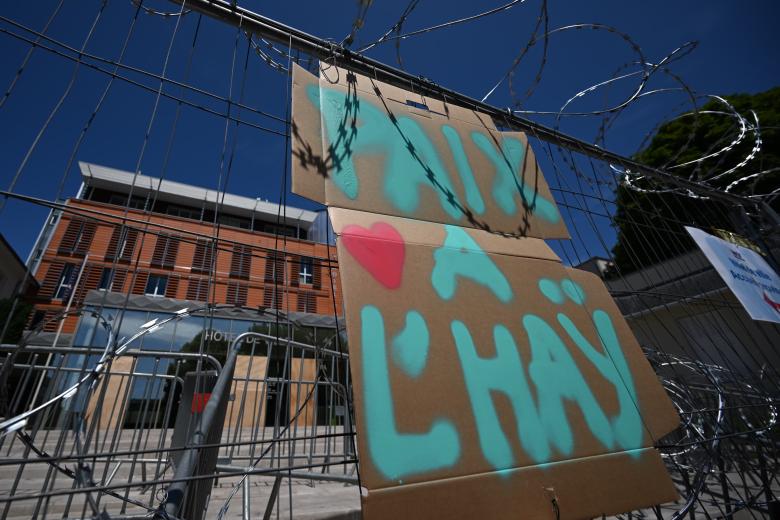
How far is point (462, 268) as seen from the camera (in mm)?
2131

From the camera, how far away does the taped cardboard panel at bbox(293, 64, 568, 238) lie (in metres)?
2.19

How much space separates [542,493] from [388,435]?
0.82 m

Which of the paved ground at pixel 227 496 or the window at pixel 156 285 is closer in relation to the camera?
the paved ground at pixel 227 496

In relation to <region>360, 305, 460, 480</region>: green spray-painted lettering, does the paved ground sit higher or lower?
lower

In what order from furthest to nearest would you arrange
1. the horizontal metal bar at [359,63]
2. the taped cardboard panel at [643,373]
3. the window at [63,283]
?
the window at [63,283]
the horizontal metal bar at [359,63]
the taped cardboard panel at [643,373]

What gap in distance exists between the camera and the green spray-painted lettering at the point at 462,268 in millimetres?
2004

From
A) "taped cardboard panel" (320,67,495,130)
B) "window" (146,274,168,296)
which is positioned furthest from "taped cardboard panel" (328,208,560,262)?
"window" (146,274,168,296)

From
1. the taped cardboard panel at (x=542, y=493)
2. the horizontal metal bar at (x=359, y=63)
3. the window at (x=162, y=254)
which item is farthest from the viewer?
the window at (x=162, y=254)

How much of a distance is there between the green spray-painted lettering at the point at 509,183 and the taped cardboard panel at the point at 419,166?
0.04ft

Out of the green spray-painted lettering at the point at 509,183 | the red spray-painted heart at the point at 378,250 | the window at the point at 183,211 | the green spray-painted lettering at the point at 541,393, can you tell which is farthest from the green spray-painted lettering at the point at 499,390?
the window at the point at 183,211

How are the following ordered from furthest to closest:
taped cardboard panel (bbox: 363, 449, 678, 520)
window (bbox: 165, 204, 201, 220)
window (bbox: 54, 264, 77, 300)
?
window (bbox: 165, 204, 201, 220)
window (bbox: 54, 264, 77, 300)
taped cardboard panel (bbox: 363, 449, 678, 520)

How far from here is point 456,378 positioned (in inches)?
67.0

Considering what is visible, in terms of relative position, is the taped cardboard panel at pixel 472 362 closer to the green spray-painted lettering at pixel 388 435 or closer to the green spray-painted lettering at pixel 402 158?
the green spray-painted lettering at pixel 388 435

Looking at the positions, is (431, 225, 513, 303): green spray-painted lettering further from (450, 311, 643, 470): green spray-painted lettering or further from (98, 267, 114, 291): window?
(98, 267, 114, 291): window
